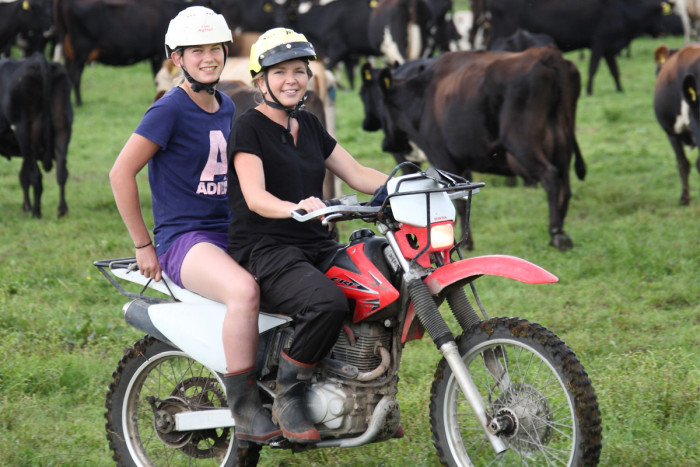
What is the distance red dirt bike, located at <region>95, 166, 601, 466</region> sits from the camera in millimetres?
3369

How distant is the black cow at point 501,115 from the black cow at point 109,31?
11140 millimetres

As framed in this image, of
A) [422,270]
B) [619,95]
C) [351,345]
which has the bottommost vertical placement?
[619,95]

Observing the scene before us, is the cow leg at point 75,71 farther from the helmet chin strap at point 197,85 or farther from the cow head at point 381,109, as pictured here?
the helmet chin strap at point 197,85

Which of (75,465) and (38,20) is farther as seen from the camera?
(38,20)

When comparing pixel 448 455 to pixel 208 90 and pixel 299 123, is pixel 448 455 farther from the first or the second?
pixel 208 90

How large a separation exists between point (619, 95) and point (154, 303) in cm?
1472

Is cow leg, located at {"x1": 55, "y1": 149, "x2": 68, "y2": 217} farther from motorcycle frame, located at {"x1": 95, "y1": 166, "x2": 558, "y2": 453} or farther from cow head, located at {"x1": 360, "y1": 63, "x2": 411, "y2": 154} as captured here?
motorcycle frame, located at {"x1": 95, "y1": 166, "x2": 558, "y2": 453}

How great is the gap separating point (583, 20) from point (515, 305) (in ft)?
46.3

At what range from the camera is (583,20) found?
19297mm

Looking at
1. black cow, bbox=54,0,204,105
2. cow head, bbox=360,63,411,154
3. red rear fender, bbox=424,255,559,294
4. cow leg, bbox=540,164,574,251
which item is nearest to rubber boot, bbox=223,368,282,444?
red rear fender, bbox=424,255,559,294

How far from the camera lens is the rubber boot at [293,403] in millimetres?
3578

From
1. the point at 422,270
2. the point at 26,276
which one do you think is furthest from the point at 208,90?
the point at 26,276

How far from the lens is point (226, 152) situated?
12.7ft

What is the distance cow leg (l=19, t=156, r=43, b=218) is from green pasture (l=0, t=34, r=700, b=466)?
139 mm
